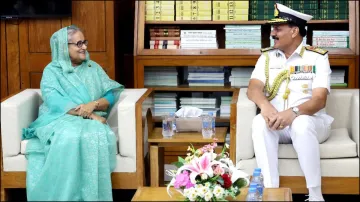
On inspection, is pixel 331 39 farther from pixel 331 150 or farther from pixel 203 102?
pixel 331 150

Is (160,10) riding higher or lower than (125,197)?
higher

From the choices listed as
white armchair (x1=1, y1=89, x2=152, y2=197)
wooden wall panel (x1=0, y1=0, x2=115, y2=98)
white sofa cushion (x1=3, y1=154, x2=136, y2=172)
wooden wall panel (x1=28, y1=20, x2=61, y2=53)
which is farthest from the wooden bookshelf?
white sofa cushion (x1=3, y1=154, x2=136, y2=172)

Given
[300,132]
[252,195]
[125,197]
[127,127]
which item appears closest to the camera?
[252,195]

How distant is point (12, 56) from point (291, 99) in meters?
2.46

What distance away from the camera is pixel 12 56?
631 centimetres

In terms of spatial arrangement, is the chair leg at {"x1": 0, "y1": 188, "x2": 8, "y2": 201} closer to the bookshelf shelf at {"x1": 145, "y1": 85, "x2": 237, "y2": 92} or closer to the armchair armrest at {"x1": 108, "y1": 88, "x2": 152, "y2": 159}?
the armchair armrest at {"x1": 108, "y1": 88, "x2": 152, "y2": 159}

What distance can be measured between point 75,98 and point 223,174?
5.59ft

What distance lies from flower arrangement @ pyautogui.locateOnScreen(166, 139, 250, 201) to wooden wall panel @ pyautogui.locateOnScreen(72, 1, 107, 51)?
2.68 meters

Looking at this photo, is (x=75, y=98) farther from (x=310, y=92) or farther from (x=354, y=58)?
(x=354, y=58)

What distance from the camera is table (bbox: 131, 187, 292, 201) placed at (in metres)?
3.88

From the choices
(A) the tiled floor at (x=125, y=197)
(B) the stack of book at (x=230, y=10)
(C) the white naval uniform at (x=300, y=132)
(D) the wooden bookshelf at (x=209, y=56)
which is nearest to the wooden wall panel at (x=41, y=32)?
(D) the wooden bookshelf at (x=209, y=56)

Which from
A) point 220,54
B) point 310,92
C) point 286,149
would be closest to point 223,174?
point 286,149

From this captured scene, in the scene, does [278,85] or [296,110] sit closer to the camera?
[296,110]

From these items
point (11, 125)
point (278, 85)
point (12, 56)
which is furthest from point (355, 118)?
point (12, 56)
